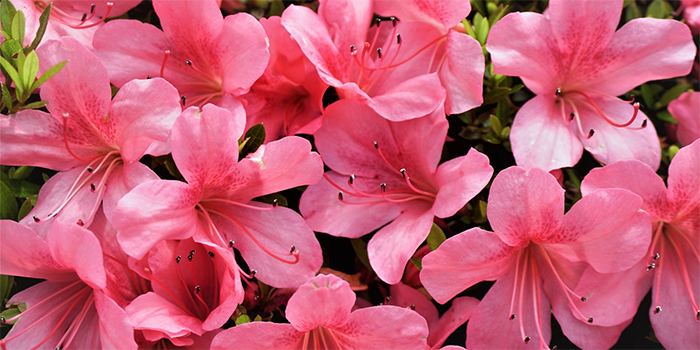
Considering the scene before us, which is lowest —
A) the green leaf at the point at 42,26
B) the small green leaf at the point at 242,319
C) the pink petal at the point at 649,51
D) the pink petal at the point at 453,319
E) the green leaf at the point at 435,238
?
the pink petal at the point at 453,319

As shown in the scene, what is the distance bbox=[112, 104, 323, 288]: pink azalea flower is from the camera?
74 centimetres

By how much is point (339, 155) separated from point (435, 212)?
0.19m

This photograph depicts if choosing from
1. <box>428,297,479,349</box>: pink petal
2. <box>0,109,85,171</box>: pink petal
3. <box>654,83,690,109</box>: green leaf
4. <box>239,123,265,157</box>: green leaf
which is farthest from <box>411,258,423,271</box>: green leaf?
<box>654,83,690,109</box>: green leaf

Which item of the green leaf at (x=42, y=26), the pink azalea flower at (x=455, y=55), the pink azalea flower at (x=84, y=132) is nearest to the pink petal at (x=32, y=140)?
the pink azalea flower at (x=84, y=132)

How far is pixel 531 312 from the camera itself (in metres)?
0.92

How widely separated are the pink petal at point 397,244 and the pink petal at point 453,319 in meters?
0.16

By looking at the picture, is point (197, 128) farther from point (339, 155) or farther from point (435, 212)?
point (435, 212)

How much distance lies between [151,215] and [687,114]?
0.98 m

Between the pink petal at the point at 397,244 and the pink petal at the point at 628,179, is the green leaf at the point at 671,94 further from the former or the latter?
the pink petal at the point at 397,244

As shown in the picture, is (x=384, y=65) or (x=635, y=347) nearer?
(x=384, y=65)

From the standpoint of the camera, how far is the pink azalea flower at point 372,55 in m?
0.86

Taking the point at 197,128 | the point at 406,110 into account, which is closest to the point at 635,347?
the point at 406,110

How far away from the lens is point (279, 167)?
813mm

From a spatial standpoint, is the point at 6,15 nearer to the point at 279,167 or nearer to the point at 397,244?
the point at 279,167
